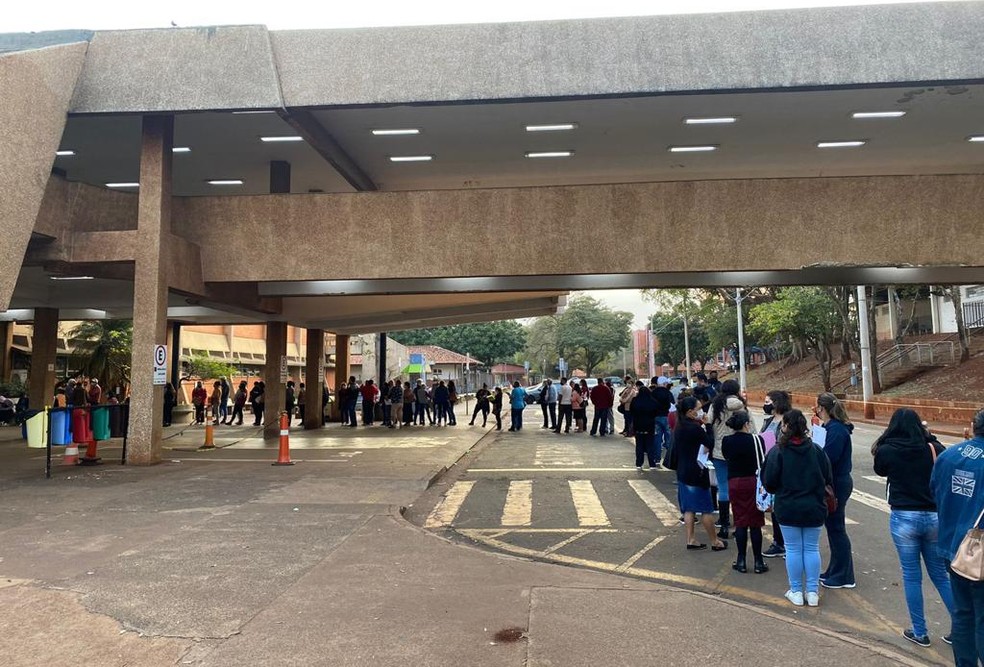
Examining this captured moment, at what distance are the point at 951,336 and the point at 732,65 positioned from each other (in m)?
32.3

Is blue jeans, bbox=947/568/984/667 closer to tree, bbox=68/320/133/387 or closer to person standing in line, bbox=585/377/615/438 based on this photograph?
person standing in line, bbox=585/377/615/438

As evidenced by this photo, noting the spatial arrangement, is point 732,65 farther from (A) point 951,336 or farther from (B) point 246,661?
(A) point 951,336

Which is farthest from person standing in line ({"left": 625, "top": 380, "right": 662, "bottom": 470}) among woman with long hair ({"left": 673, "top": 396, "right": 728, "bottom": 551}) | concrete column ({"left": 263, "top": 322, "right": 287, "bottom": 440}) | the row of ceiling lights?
concrete column ({"left": 263, "top": 322, "right": 287, "bottom": 440})

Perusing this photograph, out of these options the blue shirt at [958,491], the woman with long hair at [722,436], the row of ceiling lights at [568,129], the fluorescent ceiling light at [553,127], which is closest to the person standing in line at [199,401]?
the row of ceiling lights at [568,129]

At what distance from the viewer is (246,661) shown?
4.11 m

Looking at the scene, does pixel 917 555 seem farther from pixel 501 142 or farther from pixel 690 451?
pixel 501 142

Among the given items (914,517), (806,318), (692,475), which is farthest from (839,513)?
(806,318)

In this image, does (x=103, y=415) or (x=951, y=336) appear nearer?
(x=103, y=415)

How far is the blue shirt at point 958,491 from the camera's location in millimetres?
3689

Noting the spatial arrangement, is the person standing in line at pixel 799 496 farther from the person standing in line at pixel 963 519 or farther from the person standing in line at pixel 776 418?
the person standing in line at pixel 963 519

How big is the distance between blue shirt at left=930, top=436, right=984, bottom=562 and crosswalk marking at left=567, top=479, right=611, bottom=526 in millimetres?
4866

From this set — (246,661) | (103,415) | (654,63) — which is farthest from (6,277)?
(654,63)

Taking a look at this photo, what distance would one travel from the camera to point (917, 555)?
464 cm

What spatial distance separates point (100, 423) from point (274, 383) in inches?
317
